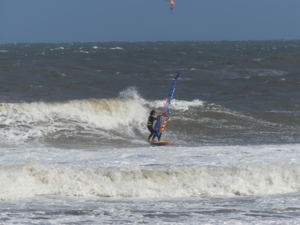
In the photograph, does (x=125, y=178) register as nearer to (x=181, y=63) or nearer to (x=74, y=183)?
(x=74, y=183)

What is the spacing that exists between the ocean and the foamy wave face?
0.02 meters

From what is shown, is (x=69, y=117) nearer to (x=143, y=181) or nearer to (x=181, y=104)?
(x=181, y=104)

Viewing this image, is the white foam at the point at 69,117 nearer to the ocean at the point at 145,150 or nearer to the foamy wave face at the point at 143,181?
the ocean at the point at 145,150

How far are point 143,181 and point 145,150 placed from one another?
11.8 feet

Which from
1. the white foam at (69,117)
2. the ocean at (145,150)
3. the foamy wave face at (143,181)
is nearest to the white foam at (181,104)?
the ocean at (145,150)

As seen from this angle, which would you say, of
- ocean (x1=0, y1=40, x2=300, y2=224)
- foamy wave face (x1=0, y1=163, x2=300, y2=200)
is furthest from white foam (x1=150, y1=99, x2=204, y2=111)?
foamy wave face (x1=0, y1=163, x2=300, y2=200)

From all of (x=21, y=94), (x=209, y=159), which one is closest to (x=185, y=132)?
(x=209, y=159)

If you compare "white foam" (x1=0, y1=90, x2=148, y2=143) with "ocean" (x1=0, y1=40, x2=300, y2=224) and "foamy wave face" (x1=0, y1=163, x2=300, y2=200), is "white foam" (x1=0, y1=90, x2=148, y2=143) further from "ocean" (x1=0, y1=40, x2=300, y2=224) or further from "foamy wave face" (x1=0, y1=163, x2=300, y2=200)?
"foamy wave face" (x1=0, y1=163, x2=300, y2=200)

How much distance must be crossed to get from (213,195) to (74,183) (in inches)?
95.6

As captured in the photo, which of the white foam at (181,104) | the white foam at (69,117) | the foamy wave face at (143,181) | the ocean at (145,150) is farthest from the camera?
the white foam at (181,104)

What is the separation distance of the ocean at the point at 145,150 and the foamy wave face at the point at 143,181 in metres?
0.02

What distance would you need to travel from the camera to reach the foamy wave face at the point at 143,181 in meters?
9.70

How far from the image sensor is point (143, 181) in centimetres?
1021

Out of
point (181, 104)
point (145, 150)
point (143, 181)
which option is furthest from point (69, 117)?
point (143, 181)
